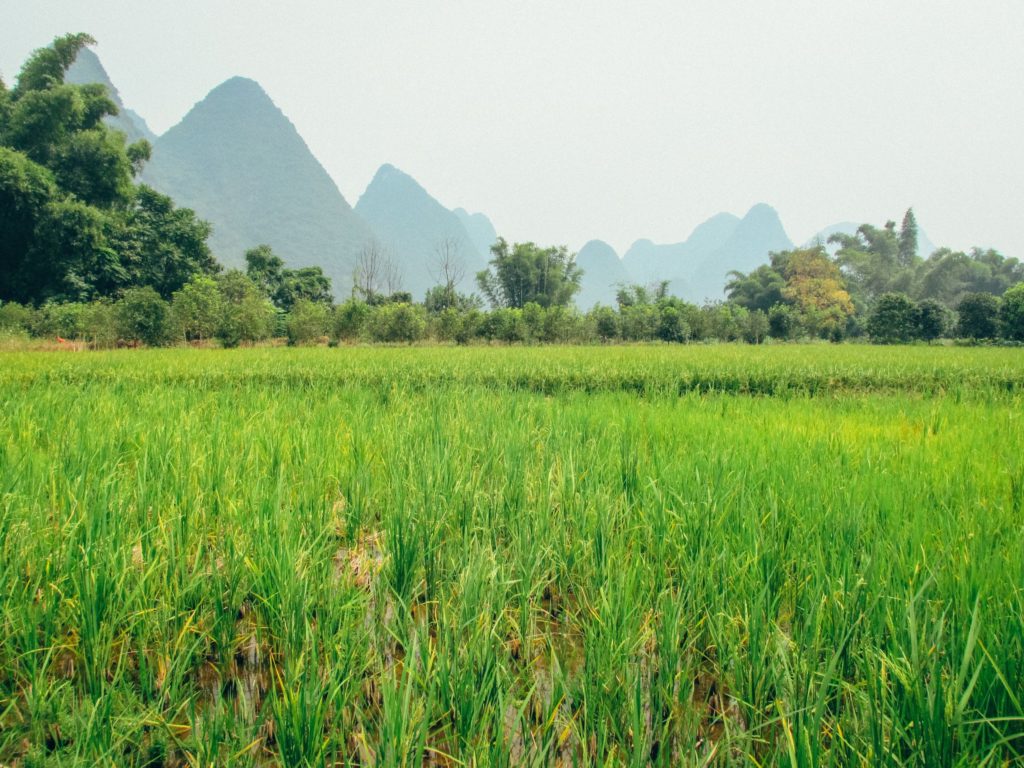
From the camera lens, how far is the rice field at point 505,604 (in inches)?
31.4

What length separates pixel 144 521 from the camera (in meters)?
1.58

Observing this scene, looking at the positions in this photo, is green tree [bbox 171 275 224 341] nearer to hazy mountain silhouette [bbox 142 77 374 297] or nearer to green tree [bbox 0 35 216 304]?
green tree [bbox 0 35 216 304]

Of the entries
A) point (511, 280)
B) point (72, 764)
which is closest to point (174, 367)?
point (72, 764)

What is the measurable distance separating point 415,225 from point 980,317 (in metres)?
175

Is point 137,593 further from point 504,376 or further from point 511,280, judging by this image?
point 511,280

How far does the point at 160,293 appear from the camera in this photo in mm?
24016

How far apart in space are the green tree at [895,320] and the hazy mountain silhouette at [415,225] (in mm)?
131147

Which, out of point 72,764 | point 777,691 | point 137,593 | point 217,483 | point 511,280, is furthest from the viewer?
point 511,280

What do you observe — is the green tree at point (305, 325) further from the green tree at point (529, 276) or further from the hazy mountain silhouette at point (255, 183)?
the hazy mountain silhouette at point (255, 183)

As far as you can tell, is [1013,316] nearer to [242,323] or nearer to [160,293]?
[242,323]

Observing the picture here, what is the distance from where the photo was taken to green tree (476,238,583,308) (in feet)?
143

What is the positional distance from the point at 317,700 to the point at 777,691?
2.79 ft

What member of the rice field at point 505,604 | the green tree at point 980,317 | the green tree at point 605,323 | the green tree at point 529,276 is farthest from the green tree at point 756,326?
the rice field at point 505,604

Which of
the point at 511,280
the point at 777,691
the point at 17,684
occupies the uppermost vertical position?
the point at 511,280
